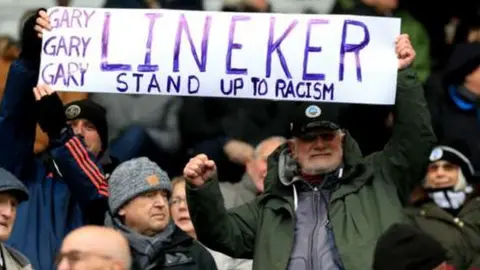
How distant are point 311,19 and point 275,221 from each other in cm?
99

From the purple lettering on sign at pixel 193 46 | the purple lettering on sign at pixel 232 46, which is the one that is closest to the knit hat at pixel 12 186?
the purple lettering on sign at pixel 193 46

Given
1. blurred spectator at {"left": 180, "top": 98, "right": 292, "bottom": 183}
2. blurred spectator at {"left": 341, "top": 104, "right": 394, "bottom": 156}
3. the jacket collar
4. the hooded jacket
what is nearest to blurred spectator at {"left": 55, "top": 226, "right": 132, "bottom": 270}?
the jacket collar

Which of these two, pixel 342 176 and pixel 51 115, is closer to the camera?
pixel 342 176

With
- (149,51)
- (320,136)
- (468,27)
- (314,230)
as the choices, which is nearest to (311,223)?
(314,230)

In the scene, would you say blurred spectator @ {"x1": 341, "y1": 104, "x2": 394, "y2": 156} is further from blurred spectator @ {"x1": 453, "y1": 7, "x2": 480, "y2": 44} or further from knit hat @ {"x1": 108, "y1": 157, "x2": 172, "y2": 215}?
knit hat @ {"x1": 108, "y1": 157, "x2": 172, "y2": 215}

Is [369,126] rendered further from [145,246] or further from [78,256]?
[78,256]

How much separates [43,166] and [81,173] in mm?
356

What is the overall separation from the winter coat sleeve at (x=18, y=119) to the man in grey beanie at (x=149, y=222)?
0.50 metres

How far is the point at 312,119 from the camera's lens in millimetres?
7938

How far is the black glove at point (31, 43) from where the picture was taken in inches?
323

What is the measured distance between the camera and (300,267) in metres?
7.66

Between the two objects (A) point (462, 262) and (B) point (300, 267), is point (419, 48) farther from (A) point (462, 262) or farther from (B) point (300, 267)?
(B) point (300, 267)

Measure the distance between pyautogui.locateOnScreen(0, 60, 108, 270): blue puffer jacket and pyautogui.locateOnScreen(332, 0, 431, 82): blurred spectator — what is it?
2734mm

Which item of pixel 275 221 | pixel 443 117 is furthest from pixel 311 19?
pixel 443 117
